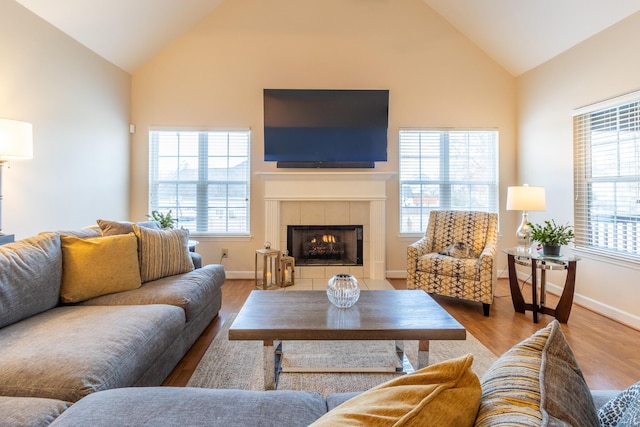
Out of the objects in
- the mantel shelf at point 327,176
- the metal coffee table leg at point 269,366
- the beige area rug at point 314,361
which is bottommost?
the beige area rug at point 314,361

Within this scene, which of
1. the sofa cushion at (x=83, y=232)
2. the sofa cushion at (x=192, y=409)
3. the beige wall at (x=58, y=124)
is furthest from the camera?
the beige wall at (x=58, y=124)

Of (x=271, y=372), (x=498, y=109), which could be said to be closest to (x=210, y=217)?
(x=271, y=372)

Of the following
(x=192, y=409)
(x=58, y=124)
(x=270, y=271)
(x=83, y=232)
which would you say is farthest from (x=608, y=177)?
(x=58, y=124)

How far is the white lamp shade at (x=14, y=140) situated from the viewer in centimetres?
226

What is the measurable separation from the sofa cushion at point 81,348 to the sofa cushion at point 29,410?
7 cm

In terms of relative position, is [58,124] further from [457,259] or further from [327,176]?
[457,259]

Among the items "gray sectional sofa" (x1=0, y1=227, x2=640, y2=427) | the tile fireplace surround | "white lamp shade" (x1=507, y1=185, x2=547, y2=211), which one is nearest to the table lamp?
"white lamp shade" (x1=507, y1=185, x2=547, y2=211)

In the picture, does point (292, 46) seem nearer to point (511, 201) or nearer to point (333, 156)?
point (333, 156)

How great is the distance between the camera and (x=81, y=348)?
1397 millimetres

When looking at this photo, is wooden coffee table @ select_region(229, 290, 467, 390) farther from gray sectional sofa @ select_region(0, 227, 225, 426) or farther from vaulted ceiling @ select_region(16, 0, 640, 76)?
vaulted ceiling @ select_region(16, 0, 640, 76)

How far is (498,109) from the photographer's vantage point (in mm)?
4523

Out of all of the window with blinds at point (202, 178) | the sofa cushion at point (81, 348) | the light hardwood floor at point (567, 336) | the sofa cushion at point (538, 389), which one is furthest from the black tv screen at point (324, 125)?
the sofa cushion at point (538, 389)

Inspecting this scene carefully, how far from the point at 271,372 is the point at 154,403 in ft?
2.58

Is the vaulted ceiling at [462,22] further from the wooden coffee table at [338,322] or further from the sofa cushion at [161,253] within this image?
the wooden coffee table at [338,322]
